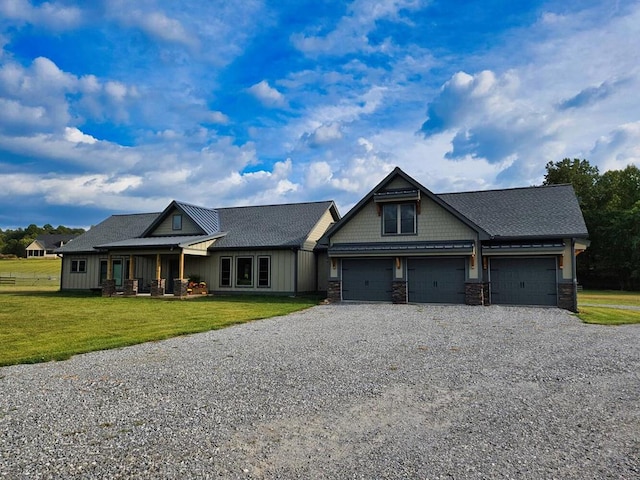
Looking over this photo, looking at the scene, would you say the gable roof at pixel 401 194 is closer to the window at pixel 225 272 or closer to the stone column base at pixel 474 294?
the stone column base at pixel 474 294

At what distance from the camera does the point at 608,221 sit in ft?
145

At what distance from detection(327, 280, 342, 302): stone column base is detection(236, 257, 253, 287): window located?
5.21 m

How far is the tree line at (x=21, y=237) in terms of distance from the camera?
92569 millimetres

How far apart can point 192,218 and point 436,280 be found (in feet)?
46.1

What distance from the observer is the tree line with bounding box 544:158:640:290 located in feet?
137

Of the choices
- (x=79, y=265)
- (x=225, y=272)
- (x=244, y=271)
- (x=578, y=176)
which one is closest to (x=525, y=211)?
(x=244, y=271)

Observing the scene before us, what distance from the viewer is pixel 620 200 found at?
159ft

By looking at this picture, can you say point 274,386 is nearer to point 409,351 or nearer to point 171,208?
point 409,351

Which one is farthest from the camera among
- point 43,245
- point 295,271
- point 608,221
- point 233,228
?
point 43,245

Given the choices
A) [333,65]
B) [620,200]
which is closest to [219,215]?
[333,65]

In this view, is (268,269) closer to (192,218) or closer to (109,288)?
(192,218)

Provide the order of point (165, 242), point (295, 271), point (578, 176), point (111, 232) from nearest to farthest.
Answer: point (295, 271) → point (165, 242) → point (111, 232) → point (578, 176)

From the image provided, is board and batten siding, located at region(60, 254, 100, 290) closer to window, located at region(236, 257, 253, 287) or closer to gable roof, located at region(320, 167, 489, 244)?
window, located at region(236, 257, 253, 287)

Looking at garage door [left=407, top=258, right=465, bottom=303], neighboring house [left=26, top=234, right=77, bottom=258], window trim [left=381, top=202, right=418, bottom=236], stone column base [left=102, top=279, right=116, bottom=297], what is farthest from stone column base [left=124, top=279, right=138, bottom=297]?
neighboring house [left=26, top=234, right=77, bottom=258]
